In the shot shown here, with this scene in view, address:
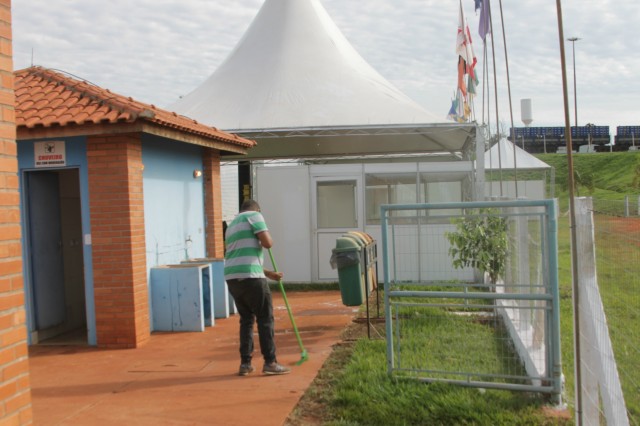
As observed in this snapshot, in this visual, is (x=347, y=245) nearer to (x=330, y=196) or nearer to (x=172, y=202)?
(x=172, y=202)

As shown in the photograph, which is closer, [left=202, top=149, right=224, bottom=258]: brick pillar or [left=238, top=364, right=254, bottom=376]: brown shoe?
[left=238, top=364, right=254, bottom=376]: brown shoe

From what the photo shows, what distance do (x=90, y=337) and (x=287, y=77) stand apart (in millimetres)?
9225

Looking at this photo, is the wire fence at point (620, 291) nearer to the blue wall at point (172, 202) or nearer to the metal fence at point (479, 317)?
the metal fence at point (479, 317)

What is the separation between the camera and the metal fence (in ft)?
17.5

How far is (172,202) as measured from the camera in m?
9.55

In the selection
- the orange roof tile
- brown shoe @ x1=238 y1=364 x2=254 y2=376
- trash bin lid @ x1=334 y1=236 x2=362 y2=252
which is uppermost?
the orange roof tile

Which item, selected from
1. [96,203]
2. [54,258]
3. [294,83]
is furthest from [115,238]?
[294,83]

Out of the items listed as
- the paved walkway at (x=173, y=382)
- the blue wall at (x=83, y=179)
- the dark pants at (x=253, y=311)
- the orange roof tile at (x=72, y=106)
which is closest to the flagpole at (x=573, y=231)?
the paved walkway at (x=173, y=382)

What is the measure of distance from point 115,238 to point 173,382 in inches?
91.7

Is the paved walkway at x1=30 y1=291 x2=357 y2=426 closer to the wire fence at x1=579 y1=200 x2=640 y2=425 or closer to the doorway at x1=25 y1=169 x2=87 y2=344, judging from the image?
the doorway at x1=25 y1=169 x2=87 y2=344

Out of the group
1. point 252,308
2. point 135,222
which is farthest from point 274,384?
point 135,222

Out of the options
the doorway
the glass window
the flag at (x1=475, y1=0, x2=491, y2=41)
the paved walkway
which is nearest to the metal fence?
the paved walkway

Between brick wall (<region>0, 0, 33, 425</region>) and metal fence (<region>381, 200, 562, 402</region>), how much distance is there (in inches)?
125

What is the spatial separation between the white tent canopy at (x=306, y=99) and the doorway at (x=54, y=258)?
16.4 feet
